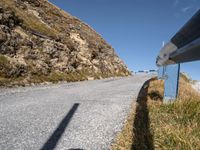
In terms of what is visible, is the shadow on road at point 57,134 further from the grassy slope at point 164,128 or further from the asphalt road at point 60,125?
the grassy slope at point 164,128

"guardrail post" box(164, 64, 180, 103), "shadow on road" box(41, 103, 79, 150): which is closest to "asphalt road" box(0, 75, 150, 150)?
"shadow on road" box(41, 103, 79, 150)

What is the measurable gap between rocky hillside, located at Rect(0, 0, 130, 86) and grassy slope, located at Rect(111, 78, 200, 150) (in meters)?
10.1

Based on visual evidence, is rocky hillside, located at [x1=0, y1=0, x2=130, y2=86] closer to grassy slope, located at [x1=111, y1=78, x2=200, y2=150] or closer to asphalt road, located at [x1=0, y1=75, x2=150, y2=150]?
asphalt road, located at [x1=0, y1=75, x2=150, y2=150]

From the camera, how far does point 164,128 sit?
14.7 ft

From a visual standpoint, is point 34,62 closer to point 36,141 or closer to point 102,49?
point 36,141

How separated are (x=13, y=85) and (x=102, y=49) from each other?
24.2 metres

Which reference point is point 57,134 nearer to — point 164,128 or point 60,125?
point 60,125

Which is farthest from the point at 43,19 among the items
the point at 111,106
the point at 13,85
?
the point at 111,106

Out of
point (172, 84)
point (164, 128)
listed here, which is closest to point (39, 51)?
point (172, 84)

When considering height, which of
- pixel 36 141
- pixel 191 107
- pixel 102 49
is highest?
pixel 102 49

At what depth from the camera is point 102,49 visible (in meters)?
37.7

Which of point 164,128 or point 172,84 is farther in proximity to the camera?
Answer: point 172,84

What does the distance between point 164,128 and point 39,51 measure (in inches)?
700

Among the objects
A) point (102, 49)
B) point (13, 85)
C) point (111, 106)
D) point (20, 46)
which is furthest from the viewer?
point (102, 49)
